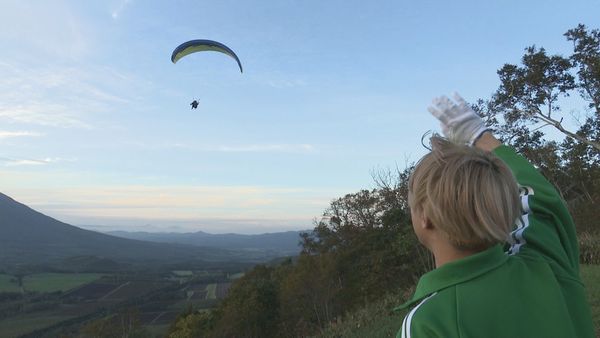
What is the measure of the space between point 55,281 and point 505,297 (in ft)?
338

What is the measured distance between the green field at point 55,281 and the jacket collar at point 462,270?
93.0 meters

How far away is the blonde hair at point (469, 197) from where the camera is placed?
1.08m

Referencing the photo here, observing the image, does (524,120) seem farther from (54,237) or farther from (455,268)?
(54,237)

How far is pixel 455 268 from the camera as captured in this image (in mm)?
1056

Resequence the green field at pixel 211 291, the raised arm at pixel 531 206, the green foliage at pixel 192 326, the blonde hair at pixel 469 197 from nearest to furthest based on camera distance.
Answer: the blonde hair at pixel 469 197 < the raised arm at pixel 531 206 < the green foliage at pixel 192 326 < the green field at pixel 211 291

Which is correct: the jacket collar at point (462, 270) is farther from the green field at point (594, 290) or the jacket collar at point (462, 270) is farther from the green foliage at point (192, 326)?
the green foliage at point (192, 326)

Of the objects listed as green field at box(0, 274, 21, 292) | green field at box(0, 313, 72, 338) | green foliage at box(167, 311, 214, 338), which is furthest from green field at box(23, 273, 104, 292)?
green foliage at box(167, 311, 214, 338)

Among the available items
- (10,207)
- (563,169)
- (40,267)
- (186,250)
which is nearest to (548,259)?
(563,169)

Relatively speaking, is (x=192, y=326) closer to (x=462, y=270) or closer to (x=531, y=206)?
(x=531, y=206)

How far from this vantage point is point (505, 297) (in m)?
1.02

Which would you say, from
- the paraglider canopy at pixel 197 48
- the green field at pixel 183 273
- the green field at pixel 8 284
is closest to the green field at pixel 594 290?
the paraglider canopy at pixel 197 48

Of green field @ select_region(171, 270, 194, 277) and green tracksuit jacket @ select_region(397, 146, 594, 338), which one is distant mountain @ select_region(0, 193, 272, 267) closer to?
green field @ select_region(171, 270, 194, 277)

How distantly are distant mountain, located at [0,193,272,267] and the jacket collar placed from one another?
145 metres

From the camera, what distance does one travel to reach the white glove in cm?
164
